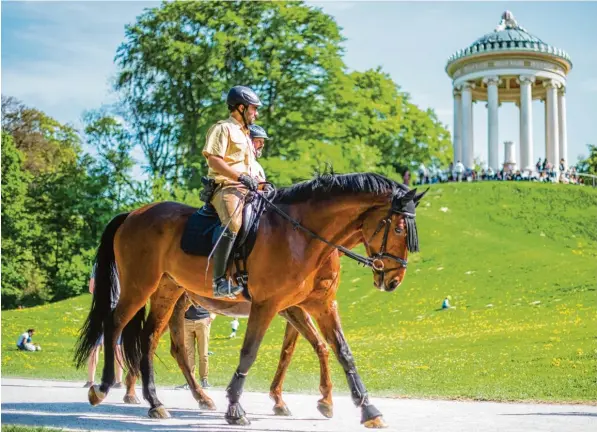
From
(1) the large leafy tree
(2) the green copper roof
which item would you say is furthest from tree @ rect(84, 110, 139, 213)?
(2) the green copper roof

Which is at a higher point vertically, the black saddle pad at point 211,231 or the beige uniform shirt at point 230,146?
the beige uniform shirt at point 230,146

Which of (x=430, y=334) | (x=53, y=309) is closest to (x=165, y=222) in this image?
(x=430, y=334)

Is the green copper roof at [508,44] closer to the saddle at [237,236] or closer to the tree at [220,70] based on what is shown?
the tree at [220,70]

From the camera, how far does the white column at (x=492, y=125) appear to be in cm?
7094

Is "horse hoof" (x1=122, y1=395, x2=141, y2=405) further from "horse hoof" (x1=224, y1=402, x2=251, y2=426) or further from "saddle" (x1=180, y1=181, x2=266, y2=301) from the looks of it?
"horse hoof" (x1=224, y1=402, x2=251, y2=426)

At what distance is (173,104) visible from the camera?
4869 cm

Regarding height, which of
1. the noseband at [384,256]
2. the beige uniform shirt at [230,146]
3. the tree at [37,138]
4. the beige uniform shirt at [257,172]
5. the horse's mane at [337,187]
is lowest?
the noseband at [384,256]

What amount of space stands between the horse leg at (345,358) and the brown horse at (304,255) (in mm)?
12

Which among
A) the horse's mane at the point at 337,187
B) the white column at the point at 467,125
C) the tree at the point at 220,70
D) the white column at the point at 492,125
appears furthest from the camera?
Result: the white column at the point at 467,125

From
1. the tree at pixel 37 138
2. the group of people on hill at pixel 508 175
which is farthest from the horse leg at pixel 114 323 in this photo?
the group of people on hill at pixel 508 175

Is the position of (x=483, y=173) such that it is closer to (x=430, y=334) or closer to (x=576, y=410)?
(x=430, y=334)

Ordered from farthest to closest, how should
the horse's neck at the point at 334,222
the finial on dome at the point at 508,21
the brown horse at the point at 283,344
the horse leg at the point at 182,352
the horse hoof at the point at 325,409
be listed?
the finial on dome at the point at 508,21 → the horse leg at the point at 182,352 → the brown horse at the point at 283,344 → the horse hoof at the point at 325,409 → the horse's neck at the point at 334,222

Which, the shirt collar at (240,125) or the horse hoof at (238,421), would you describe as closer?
the horse hoof at (238,421)

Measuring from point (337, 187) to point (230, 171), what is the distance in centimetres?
128
